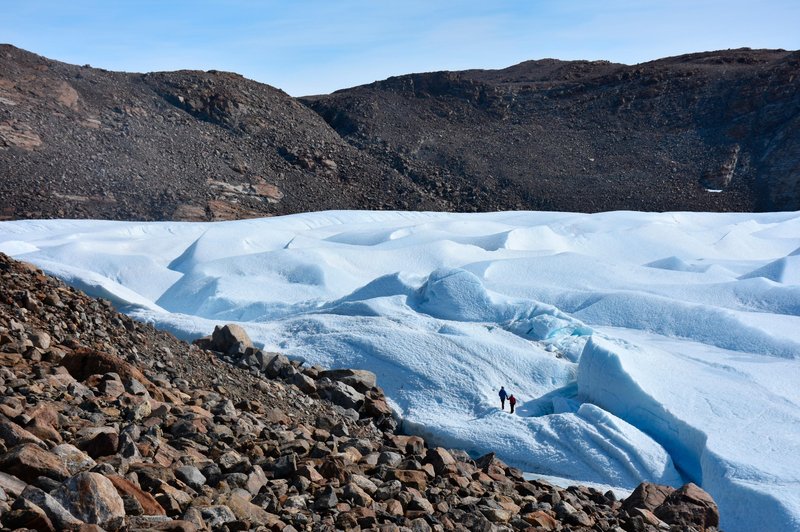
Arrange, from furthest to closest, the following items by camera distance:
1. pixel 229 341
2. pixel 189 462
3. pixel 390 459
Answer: pixel 229 341, pixel 390 459, pixel 189 462

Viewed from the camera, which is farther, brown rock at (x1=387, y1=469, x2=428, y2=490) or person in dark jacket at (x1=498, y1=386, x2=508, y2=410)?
person in dark jacket at (x1=498, y1=386, x2=508, y2=410)

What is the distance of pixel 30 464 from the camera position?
3553mm

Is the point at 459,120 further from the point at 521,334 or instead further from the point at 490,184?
the point at 521,334

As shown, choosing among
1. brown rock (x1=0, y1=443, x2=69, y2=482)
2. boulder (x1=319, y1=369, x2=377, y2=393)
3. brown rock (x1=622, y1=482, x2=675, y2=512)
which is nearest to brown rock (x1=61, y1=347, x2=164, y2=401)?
brown rock (x1=0, y1=443, x2=69, y2=482)

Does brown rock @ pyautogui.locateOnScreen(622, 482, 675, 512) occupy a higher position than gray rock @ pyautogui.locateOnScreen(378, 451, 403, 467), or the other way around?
gray rock @ pyautogui.locateOnScreen(378, 451, 403, 467)

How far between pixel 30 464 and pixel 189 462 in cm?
101

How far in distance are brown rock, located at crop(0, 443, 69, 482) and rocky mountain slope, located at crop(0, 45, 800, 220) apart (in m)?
21.3

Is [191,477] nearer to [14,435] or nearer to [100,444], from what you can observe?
[100,444]

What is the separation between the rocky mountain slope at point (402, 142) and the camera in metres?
25.9

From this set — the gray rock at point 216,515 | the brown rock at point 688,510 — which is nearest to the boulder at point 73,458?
the gray rock at point 216,515

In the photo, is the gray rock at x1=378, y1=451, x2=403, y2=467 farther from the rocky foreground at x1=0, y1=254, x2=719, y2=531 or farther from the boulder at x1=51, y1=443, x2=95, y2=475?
the boulder at x1=51, y1=443, x2=95, y2=475

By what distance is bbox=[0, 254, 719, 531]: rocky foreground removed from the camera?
11.7 ft

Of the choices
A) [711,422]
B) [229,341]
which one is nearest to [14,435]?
[229,341]

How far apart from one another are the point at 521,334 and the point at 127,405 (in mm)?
7420
